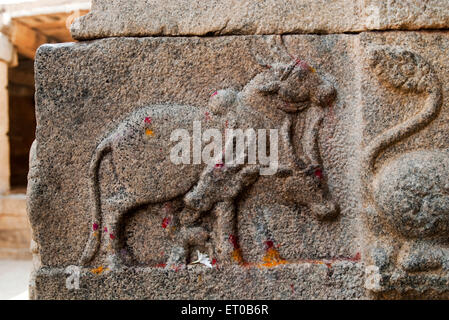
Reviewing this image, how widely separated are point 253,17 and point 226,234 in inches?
30.9

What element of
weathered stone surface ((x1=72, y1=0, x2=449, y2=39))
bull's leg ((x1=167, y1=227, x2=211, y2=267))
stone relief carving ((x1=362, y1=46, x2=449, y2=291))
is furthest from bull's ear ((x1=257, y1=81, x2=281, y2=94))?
bull's leg ((x1=167, y1=227, x2=211, y2=267))

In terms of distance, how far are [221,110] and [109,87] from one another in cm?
42

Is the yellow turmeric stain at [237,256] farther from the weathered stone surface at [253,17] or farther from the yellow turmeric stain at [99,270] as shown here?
the weathered stone surface at [253,17]

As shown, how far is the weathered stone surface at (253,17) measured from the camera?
1.36 metres

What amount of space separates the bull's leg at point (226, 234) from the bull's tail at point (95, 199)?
0.44m

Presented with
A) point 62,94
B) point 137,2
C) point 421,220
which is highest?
point 137,2

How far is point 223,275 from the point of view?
1.42 metres

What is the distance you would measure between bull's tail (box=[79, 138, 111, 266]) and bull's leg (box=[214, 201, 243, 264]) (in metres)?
0.44

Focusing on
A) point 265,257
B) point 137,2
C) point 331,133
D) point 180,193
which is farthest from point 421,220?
point 137,2

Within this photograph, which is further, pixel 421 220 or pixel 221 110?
pixel 221 110

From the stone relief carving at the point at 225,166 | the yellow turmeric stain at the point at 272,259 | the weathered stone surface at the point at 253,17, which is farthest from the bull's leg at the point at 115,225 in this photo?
the weathered stone surface at the point at 253,17

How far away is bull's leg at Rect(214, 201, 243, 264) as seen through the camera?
1416 millimetres

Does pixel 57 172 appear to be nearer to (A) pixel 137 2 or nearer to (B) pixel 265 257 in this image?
(A) pixel 137 2

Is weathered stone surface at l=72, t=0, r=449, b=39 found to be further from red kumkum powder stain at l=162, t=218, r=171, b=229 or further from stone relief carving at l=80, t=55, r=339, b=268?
red kumkum powder stain at l=162, t=218, r=171, b=229
